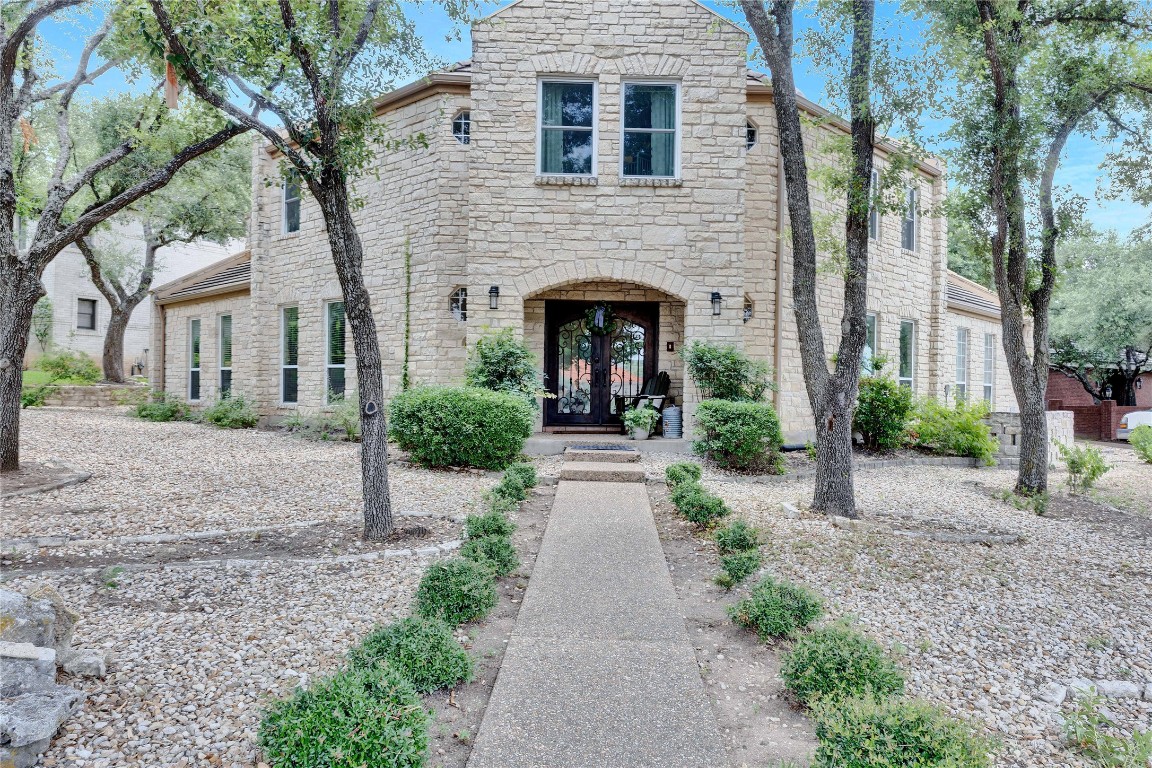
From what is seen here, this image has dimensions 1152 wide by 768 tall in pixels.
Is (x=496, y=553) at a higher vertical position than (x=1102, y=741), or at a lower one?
higher

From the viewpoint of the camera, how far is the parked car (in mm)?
16969

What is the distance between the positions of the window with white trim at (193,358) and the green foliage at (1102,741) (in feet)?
56.6

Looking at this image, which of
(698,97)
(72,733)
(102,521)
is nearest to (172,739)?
(72,733)

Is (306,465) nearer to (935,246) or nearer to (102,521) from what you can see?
(102,521)

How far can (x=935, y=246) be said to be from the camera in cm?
1438

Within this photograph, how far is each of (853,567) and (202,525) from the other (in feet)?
16.7

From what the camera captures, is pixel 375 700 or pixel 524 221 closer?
pixel 375 700

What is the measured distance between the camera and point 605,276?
10.0m

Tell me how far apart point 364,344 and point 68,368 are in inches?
865

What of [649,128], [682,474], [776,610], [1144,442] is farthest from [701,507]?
[1144,442]

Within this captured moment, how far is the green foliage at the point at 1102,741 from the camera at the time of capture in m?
2.30

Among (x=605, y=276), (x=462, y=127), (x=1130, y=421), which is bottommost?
(x=1130, y=421)

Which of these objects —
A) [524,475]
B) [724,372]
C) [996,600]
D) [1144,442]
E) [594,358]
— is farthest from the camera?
[1144,442]

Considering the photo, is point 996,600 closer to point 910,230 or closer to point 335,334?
point 335,334
